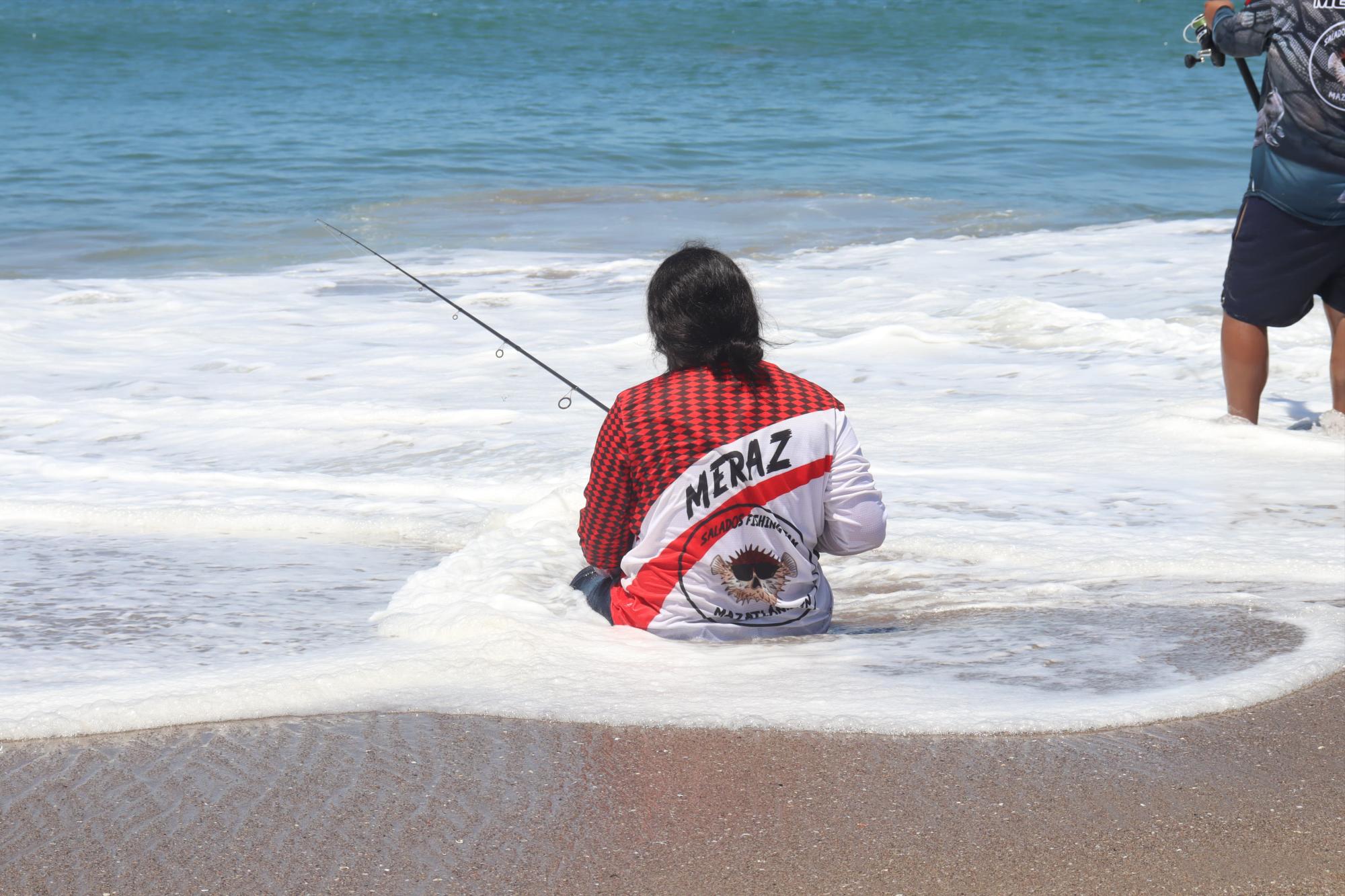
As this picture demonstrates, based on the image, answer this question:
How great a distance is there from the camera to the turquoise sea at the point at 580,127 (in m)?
11.0

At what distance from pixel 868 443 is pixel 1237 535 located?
1.38 metres

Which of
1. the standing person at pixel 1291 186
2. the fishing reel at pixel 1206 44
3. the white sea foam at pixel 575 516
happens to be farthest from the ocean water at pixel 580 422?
the fishing reel at pixel 1206 44

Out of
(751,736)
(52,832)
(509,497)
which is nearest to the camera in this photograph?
(52,832)

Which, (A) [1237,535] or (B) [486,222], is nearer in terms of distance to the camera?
(A) [1237,535]

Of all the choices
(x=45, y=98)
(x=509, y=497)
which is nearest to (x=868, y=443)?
(x=509, y=497)

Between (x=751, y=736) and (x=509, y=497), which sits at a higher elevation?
(x=751, y=736)

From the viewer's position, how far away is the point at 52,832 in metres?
1.99

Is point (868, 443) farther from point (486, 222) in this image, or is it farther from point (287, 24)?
point (287, 24)

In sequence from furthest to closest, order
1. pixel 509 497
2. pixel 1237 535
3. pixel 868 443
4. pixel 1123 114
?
pixel 1123 114, pixel 868 443, pixel 509 497, pixel 1237 535

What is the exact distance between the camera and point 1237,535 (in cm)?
358

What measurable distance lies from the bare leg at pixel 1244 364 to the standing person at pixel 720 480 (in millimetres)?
2136

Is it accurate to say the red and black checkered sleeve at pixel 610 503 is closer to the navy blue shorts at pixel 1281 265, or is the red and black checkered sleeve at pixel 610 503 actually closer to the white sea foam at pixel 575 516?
the white sea foam at pixel 575 516

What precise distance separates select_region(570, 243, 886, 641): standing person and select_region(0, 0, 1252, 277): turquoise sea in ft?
23.4

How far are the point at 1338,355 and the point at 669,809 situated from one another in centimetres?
323
